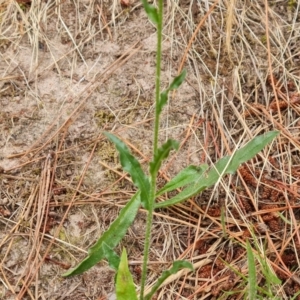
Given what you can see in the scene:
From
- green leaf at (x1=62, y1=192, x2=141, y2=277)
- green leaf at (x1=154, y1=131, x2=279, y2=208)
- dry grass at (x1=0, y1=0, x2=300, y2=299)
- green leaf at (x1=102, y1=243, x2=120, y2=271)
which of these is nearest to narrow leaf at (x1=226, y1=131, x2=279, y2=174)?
green leaf at (x1=154, y1=131, x2=279, y2=208)

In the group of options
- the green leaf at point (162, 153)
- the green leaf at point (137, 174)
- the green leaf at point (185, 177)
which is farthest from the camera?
the green leaf at point (185, 177)

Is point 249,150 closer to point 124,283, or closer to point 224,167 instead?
point 224,167

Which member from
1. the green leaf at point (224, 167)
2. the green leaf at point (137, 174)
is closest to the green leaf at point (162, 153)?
the green leaf at point (137, 174)

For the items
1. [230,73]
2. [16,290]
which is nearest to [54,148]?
[16,290]

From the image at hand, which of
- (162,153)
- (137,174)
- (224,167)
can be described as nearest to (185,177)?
(224,167)

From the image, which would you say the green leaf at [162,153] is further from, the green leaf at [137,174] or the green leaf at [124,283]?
the green leaf at [124,283]

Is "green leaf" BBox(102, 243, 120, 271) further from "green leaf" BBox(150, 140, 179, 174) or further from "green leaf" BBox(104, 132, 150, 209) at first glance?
"green leaf" BBox(150, 140, 179, 174)
